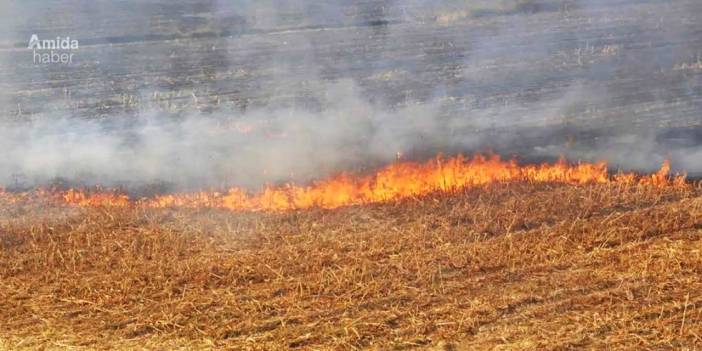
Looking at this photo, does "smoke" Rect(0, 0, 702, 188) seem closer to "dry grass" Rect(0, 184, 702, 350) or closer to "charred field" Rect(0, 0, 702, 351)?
"charred field" Rect(0, 0, 702, 351)

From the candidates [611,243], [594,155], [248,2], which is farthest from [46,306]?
[248,2]

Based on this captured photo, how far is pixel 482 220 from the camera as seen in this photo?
32.2 ft

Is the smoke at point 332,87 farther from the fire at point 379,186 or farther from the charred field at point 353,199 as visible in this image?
the fire at point 379,186

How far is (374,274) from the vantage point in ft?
28.0

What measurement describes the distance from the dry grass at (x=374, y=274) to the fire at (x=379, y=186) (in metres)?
0.34

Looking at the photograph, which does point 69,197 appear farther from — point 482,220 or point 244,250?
point 482,220

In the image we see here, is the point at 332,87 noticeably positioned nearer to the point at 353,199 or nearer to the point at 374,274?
the point at 353,199

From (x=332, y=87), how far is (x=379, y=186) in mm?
6322

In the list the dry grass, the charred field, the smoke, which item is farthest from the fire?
the smoke

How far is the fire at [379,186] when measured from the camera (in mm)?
10516

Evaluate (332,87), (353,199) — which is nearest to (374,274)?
(353,199)

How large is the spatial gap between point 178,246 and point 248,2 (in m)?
18.3

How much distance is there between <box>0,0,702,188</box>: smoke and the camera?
12.3 meters

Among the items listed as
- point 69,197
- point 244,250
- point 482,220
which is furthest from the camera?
point 69,197
